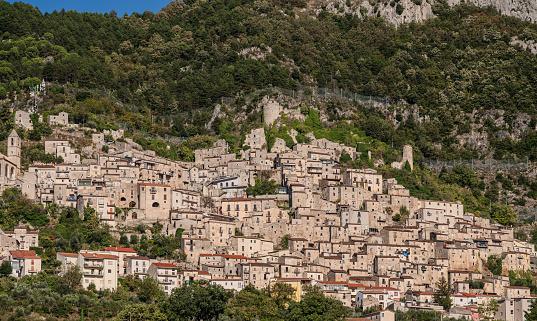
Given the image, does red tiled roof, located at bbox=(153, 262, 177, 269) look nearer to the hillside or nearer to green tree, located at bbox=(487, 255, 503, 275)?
the hillside

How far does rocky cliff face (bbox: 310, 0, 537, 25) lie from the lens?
140 meters

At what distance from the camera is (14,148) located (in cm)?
9281

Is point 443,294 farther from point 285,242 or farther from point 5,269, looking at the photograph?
point 5,269

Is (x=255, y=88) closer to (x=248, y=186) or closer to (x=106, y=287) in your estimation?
(x=248, y=186)

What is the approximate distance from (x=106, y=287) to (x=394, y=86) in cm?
5118

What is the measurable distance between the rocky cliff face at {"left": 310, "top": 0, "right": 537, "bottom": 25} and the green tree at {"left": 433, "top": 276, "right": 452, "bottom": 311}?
5699 cm

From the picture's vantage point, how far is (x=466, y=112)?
12138 cm

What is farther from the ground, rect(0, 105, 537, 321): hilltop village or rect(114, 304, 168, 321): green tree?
rect(0, 105, 537, 321): hilltop village

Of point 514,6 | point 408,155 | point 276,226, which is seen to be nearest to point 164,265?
point 276,226

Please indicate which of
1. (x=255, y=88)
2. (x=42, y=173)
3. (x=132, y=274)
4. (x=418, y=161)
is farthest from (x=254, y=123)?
(x=132, y=274)

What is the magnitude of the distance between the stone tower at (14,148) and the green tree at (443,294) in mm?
29696

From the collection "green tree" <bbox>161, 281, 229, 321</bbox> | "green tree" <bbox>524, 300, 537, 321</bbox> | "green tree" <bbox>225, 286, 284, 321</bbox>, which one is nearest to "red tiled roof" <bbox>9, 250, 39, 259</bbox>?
"green tree" <bbox>161, 281, 229, 321</bbox>

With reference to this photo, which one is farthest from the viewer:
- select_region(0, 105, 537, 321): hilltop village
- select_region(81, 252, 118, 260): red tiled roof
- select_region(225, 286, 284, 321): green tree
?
select_region(0, 105, 537, 321): hilltop village

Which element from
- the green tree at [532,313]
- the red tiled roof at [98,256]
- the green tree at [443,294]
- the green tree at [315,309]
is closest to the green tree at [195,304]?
the green tree at [315,309]
